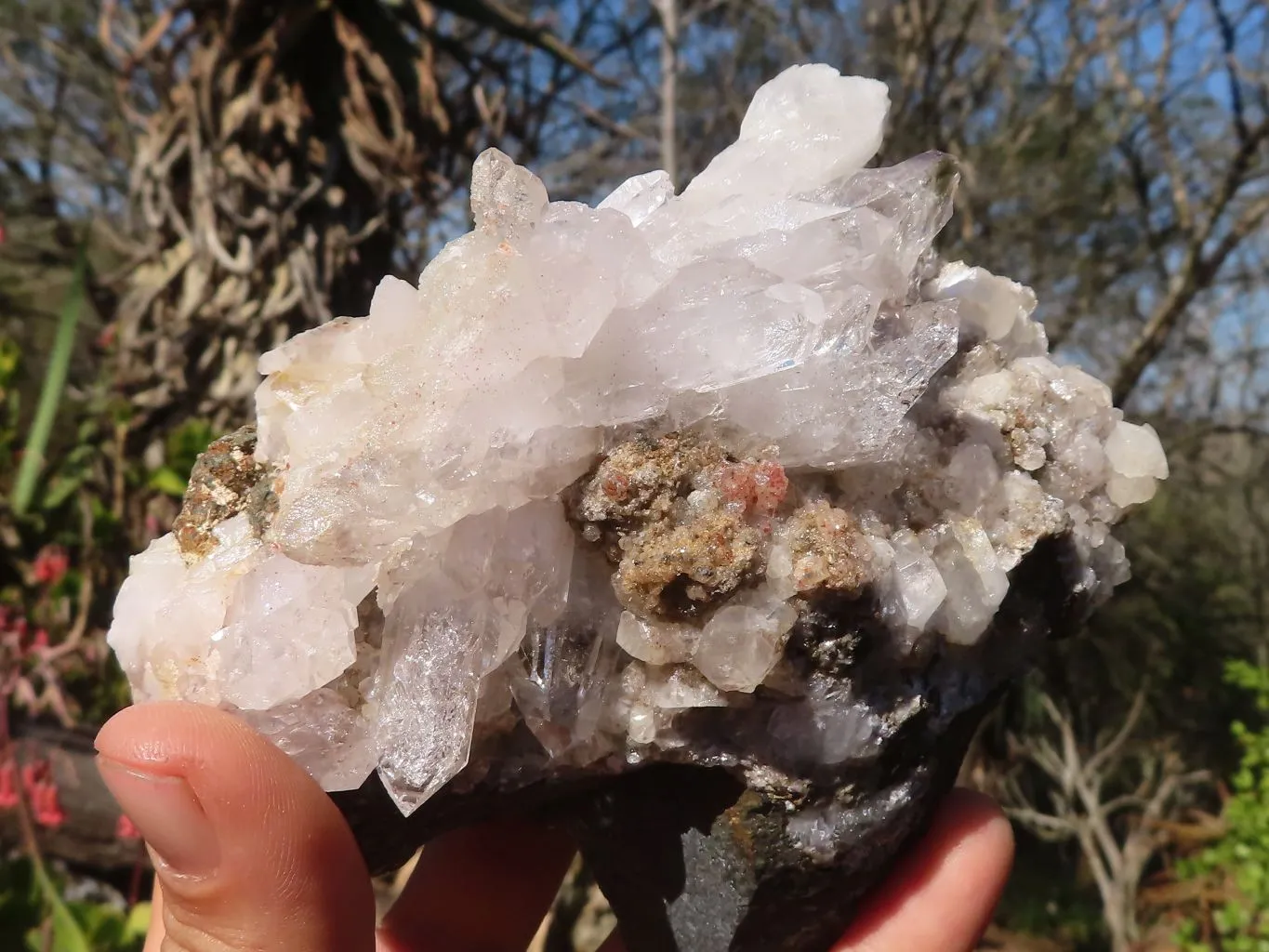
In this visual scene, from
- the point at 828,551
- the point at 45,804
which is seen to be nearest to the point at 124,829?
the point at 45,804

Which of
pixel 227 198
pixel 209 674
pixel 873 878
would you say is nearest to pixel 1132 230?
pixel 227 198

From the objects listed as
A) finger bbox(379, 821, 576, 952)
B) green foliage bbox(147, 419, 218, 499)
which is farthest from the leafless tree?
green foliage bbox(147, 419, 218, 499)

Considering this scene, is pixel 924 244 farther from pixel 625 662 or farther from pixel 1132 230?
pixel 1132 230

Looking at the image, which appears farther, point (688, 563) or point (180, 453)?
point (180, 453)

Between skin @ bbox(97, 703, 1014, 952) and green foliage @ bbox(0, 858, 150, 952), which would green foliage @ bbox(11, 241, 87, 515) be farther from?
skin @ bbox(97, 703, 1014, 952)

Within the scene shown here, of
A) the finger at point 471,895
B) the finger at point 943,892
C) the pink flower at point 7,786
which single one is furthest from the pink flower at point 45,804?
the finger at point 943,892

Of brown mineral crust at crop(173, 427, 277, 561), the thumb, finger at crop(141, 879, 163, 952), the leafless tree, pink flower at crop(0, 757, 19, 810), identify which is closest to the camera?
the thumb

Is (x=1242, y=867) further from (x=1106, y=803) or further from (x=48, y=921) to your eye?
(x=48, y=921)
